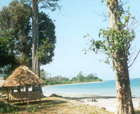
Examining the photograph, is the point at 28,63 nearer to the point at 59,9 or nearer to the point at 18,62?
the point at 18,62

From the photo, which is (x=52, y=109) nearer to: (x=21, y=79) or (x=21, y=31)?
(x=21, y=79)

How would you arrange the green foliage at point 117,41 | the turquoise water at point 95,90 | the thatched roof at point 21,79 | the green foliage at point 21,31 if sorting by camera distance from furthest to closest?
the turquoise water at point 95,90
the green foliage at point 21,31
the thatched roof at point 21,79
the green foliage at point 117,41

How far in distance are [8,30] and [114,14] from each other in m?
17.9

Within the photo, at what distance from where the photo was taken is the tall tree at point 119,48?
6.25 metres

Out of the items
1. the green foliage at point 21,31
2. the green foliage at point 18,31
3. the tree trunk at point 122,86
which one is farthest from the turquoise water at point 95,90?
the green foliage at point 18,31

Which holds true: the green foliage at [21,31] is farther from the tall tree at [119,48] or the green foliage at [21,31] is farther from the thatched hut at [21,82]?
the tall tree at [119,48]

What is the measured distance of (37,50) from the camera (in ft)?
63.9

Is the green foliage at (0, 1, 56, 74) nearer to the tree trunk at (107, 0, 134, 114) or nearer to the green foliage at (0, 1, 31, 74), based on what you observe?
the green foliage at (0, 1, 31, 74)

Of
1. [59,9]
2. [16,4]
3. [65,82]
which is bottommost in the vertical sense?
[65,82]

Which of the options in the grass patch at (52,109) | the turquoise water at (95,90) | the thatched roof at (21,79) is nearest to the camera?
the grass patch at (52,109)

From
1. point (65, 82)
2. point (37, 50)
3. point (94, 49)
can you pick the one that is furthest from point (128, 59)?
point (65, 82)

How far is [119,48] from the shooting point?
6500 millimetres

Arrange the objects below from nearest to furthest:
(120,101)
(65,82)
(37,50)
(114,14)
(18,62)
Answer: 1. (120,101)
2. (114,14)
3. (37,50)
4. (18,62)
5. (65,82)

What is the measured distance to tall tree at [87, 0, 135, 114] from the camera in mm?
6250
